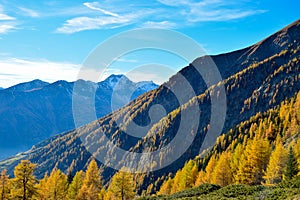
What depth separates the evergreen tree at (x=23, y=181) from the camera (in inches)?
2120

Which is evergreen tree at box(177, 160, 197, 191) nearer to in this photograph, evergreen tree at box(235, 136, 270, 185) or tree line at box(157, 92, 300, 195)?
tree line at box(157, 92, 300, 195)

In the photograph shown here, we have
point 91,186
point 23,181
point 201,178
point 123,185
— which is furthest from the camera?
point 201,178

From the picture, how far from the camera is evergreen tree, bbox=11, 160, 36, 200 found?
53.8 meters

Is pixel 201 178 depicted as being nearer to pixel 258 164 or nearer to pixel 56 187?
pixel 258 164

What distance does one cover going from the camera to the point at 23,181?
178 ft

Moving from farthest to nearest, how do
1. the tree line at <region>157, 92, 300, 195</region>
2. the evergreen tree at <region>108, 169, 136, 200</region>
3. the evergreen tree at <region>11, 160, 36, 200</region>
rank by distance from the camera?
the evergreen tree at <region>108, 169, 136, 200</region> < the tree line at <region>157, 92, 300, 195</region> < the evergreen tree at <region>11, 160, 36, 200</region>

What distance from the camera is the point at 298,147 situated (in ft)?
247

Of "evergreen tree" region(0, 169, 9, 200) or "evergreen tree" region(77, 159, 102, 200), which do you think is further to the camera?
"evergreen tree" region(77, 159, 102, 200)

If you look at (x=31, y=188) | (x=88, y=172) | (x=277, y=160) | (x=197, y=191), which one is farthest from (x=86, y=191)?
(x=277, y=160)

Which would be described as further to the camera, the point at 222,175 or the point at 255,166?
the point at 222,175

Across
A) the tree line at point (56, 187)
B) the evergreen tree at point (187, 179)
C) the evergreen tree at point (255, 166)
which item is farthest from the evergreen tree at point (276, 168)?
the tree line at point (56, 187)

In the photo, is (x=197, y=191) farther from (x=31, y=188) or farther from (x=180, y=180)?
(x=180, y=180)

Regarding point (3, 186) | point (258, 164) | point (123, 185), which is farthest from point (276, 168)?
point (3, 186)

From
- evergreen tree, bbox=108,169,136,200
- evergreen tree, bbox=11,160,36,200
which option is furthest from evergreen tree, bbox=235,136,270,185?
evergreen tree, bbox=11,160,36,200
